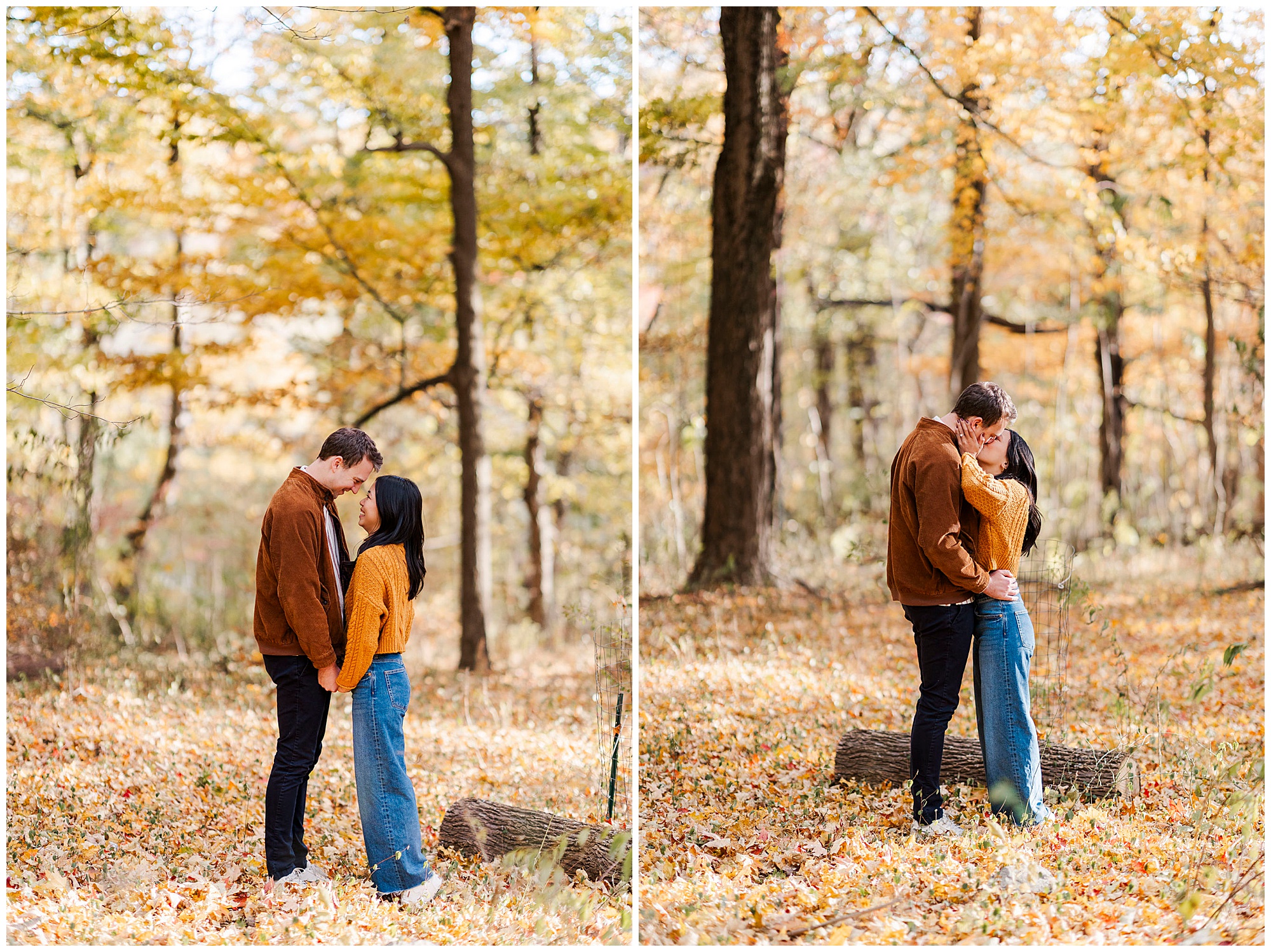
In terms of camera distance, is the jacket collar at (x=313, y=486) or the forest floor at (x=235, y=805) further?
the jacket collar at (x=313, y=486)

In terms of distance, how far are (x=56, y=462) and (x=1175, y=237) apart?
38.8 ft

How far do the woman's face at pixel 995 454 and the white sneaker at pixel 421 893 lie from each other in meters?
2.64

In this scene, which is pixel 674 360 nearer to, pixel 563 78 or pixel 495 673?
pixel 563 78

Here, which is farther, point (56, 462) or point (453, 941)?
point (56, 462)

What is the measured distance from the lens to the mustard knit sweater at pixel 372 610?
352 cm

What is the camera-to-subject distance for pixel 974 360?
37.7 feet

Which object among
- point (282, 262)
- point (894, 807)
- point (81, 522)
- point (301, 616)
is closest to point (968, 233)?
point (282, 262)

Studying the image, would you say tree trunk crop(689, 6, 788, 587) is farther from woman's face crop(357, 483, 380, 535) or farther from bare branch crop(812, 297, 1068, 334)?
bare branch crop(812, 297, 1068, 334)

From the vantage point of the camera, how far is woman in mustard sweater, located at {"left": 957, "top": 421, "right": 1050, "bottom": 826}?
3824mm

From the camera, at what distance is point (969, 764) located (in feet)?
14.4

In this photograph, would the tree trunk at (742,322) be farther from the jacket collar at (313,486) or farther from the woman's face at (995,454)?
the jacket collar at (313,486)

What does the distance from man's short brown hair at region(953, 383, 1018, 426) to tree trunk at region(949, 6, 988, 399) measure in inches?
176

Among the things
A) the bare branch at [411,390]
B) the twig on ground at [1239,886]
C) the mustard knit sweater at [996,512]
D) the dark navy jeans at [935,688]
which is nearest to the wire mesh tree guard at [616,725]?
the dark navy jeans at [935,688]

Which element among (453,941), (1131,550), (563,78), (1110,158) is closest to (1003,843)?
(453,941)
